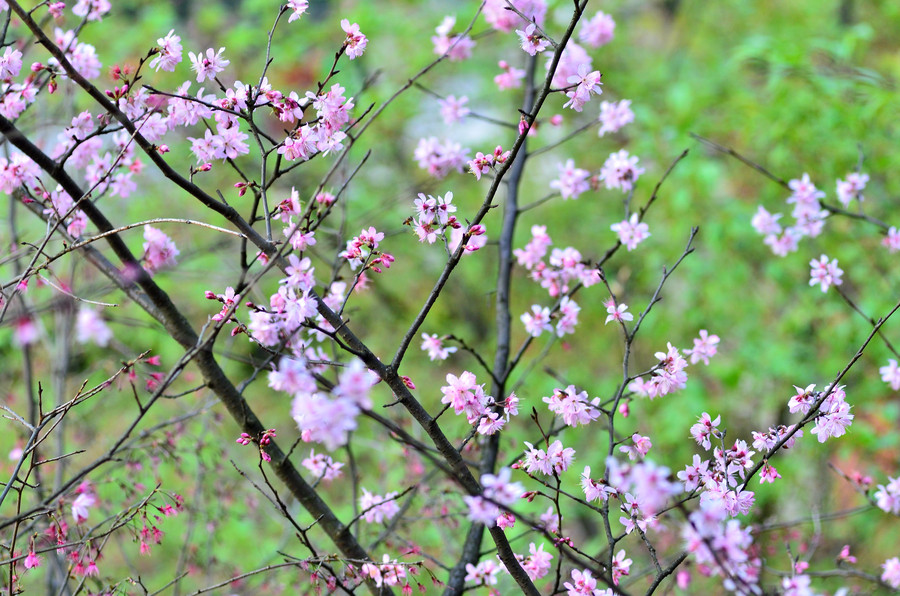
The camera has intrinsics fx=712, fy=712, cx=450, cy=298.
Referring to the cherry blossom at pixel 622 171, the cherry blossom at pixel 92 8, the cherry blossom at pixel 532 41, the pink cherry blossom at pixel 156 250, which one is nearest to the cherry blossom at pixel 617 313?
the cherry blossom at pixel 622 171

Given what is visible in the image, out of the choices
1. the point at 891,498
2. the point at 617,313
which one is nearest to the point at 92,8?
the point at 617,313

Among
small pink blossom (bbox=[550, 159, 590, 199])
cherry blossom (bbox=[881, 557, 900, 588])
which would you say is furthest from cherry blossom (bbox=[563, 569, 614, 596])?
small pink blossom (bbox=[550, 159, 590, 199])

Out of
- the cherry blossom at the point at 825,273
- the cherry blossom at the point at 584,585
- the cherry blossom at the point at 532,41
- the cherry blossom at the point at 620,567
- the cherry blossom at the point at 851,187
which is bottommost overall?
the cherry blossom at the point at 584,585

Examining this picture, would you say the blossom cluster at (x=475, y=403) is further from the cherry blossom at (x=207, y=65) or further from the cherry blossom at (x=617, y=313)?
the cherry blossom at (x=207, y=65)

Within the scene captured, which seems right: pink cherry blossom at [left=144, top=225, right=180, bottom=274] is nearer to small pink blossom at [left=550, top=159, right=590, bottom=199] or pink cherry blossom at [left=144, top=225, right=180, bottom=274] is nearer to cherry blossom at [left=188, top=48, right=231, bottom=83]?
cherry blossom at [left=188, top=48, right=231, bottom=83]

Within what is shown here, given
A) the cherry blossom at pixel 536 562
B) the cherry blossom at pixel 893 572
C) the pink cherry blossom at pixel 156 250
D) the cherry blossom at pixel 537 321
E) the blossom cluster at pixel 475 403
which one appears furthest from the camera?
the cherry blossom at pixel 537 321

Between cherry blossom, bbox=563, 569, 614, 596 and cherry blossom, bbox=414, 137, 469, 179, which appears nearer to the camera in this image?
cherry blossom, bbox=563, 569, 614, 596

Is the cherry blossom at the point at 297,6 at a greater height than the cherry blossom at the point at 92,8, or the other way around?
the cherry blossom at the point at 92,8

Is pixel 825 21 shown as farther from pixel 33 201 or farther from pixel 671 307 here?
pixel 33 201

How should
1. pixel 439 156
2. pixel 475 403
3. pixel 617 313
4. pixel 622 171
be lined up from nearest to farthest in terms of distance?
pixel 475 403, pixel 617 313, pixel 622 171, pixel 439 156

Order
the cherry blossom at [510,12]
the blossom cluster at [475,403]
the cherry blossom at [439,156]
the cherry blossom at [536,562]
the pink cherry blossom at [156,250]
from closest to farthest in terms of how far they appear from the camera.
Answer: the blossom cluster at [475,403] < the cherry blossom at [536,562] < the pink cherry blossom at [156,250] < the cherry blossom at [439,156] < the cherry blossom at [510,12]

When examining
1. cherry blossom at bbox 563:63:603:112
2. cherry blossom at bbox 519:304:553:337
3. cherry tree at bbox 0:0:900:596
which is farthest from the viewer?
cherry blossom at bbox 519:304:553:337

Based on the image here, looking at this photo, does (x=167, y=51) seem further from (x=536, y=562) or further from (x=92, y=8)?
(x=536, y=562)

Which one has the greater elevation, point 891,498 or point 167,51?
point 167,51
